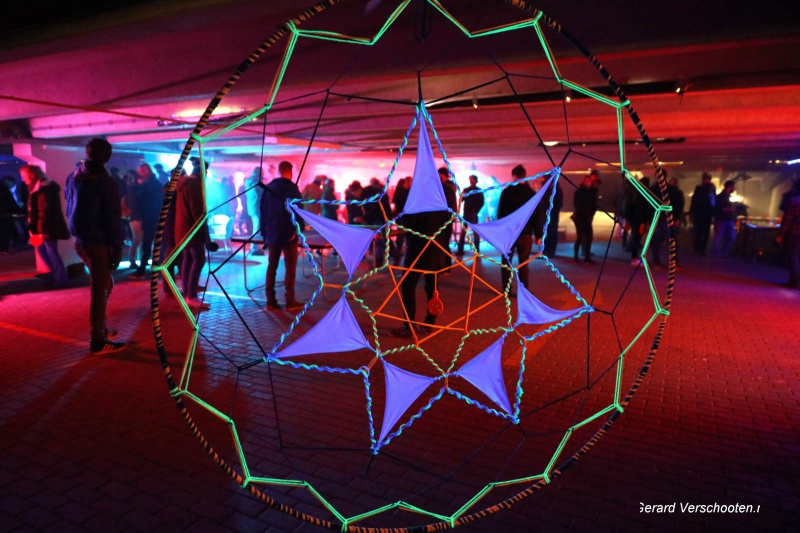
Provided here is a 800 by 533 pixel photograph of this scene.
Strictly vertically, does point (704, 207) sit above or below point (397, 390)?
above

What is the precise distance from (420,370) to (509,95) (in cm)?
462

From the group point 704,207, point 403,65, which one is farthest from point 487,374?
point 704,207

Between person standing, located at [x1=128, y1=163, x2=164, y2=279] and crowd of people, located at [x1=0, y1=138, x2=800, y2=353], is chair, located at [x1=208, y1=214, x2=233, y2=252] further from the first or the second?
person standing, located at [x1=128, y1=163, x2=164, y2=279]

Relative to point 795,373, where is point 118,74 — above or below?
above

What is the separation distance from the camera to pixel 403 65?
560cm

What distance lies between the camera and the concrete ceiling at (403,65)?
14.5 feet

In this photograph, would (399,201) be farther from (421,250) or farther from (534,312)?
(534,312)

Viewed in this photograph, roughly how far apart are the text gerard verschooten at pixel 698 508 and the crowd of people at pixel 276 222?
1.46 metres

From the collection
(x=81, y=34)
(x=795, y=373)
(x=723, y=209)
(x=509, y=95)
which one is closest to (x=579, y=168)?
(x=723, y=209)

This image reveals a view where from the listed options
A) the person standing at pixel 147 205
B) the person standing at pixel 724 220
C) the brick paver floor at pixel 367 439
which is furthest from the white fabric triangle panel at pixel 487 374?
the person standing at pixel 724 220

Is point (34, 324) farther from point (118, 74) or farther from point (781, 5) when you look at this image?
point (781, 5)

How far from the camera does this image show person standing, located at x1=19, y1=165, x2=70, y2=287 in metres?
7.69

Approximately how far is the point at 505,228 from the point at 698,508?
196 centimetres

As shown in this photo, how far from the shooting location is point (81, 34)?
16.0 ft
